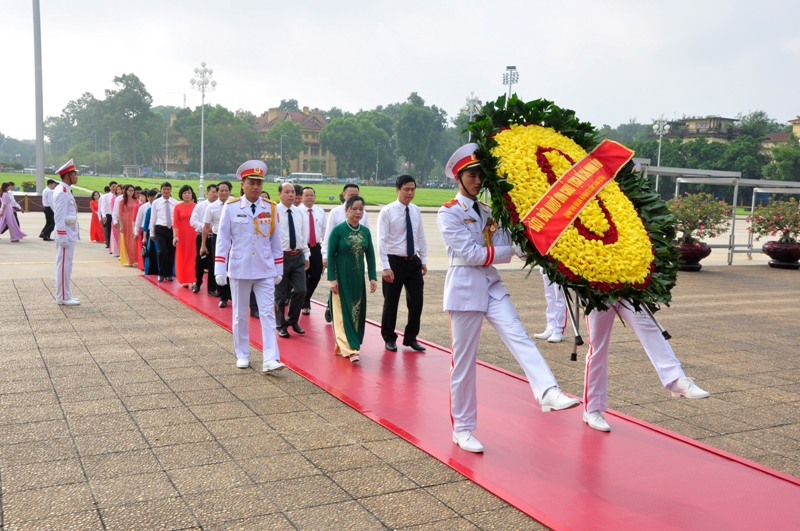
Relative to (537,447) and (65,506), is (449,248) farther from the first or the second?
(65,506)

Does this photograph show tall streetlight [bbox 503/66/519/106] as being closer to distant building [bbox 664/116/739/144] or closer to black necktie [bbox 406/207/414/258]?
black necktie [bbox 406/207/414/258]

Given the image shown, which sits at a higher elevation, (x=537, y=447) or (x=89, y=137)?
(x=89, y=137)

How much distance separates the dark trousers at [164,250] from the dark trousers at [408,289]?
20.7 ft

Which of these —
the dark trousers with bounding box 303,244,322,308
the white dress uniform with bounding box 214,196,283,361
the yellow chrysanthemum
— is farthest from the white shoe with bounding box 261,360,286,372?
the yellow chrysanthemum

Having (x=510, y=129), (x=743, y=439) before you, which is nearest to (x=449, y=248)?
(x=510, y=129)

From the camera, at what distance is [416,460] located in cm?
427

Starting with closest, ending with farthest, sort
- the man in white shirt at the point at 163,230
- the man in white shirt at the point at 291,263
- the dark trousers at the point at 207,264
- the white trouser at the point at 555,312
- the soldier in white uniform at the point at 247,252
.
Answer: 1. the soldier in white uniform at the point at 247,252
2. the white trouser at the point at 555,312
3. the man in white shirt at the point at 291,263
4. the dark trousers at the point at 207,264
5. the man in white shirt at the point at 163,230

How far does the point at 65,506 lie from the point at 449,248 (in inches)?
102

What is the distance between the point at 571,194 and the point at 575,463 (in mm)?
1643

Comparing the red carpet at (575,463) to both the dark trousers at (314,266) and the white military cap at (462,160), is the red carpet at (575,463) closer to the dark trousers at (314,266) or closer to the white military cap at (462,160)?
the white military cap at (462,160)

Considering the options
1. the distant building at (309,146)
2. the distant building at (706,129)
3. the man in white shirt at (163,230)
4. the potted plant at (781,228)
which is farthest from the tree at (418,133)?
the man in white shirt at (163,230)

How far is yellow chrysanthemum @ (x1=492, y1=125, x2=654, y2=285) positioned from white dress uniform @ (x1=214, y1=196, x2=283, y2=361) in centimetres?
302

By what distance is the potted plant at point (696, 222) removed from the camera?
15.9 meters

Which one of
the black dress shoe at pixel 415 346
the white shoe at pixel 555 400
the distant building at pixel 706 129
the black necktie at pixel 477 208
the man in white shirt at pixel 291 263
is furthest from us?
the distant building at pixel 706 129
